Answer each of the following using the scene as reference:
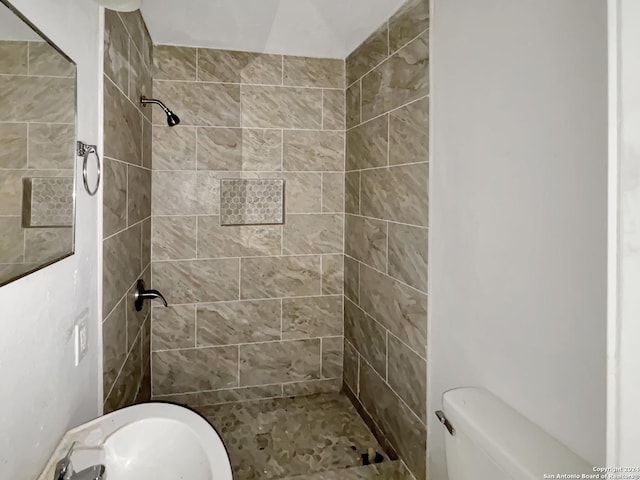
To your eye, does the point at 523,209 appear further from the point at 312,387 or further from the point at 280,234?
the point at 312,387

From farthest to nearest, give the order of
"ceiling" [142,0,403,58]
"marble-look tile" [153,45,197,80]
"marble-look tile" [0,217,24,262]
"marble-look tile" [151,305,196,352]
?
"marble-look tile" [151,305,196,352]
"marble-look tile" [153,45,197,80]
"ceiling" [142,0,403,58]
"marble-look tile" [0,217,24,262]

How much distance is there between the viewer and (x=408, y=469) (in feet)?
6.07

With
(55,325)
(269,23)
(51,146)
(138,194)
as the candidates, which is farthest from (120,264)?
(269,23)

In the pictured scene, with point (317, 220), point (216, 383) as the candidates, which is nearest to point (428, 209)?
point (317, 220)

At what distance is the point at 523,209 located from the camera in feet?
3.84

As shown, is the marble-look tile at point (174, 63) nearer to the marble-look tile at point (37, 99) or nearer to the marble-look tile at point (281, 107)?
the marble-look tile at point (281, 107)

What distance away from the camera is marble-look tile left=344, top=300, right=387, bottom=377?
2.11 meters

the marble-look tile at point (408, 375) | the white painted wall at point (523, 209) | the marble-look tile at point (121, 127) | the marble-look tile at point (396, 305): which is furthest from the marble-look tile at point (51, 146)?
the marble-look tile at point (408, 375)

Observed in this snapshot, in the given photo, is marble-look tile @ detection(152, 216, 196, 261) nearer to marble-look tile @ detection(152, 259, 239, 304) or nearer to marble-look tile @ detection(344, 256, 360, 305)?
marble-look tile @ detection(152, 259, 239, 304)

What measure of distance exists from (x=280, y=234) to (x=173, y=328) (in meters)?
0.90

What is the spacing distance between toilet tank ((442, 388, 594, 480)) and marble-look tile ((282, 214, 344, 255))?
4.83 ft

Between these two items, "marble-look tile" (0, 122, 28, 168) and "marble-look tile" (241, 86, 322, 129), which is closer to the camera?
"marble-look tile" (0, 122, 28, 168)

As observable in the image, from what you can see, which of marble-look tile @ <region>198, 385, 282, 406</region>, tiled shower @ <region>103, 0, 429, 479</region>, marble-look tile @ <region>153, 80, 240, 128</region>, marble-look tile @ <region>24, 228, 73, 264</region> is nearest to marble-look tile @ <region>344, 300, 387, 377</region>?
tiled shower @ <region>103, 0, 429, 479</region>

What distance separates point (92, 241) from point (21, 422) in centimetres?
61
